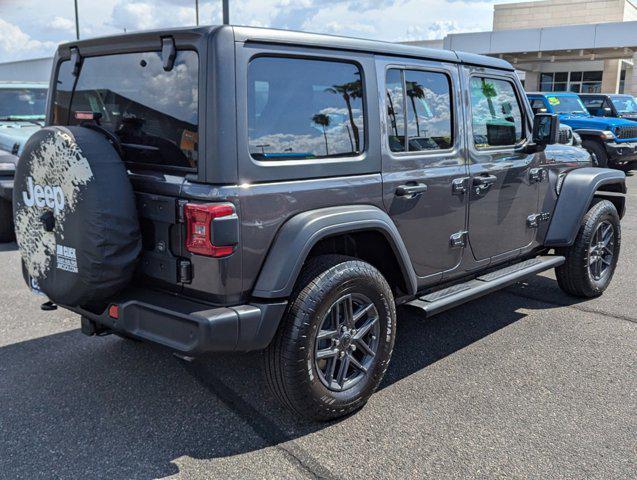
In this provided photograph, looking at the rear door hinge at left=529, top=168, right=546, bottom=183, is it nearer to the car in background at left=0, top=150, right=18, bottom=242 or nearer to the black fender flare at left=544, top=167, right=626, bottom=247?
the black fender flare at left=544, top=167, right=626, bottom=247

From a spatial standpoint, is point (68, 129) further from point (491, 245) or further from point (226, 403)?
point (491, 245)

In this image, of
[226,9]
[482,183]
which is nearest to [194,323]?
[482,183]

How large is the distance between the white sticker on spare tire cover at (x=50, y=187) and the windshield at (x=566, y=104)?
13.7 metres

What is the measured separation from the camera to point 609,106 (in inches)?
612

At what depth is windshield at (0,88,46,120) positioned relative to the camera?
8.66 m

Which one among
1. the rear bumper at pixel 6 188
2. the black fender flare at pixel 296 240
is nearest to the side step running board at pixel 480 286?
the black fender flare at pixel 296 240

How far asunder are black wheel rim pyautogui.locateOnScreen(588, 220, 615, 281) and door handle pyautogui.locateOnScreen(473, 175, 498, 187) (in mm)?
1540

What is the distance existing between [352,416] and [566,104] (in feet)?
44.2

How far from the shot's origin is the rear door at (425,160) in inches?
137

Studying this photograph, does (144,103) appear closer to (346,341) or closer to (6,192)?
(346,341)

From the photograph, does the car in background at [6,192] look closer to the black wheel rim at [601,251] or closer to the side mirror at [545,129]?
the side mirror at [545,129]

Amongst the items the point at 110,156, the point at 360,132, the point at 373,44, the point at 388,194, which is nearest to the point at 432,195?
the point at 388,194

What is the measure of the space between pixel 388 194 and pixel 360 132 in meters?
0.38

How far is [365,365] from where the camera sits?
335 centimetres
